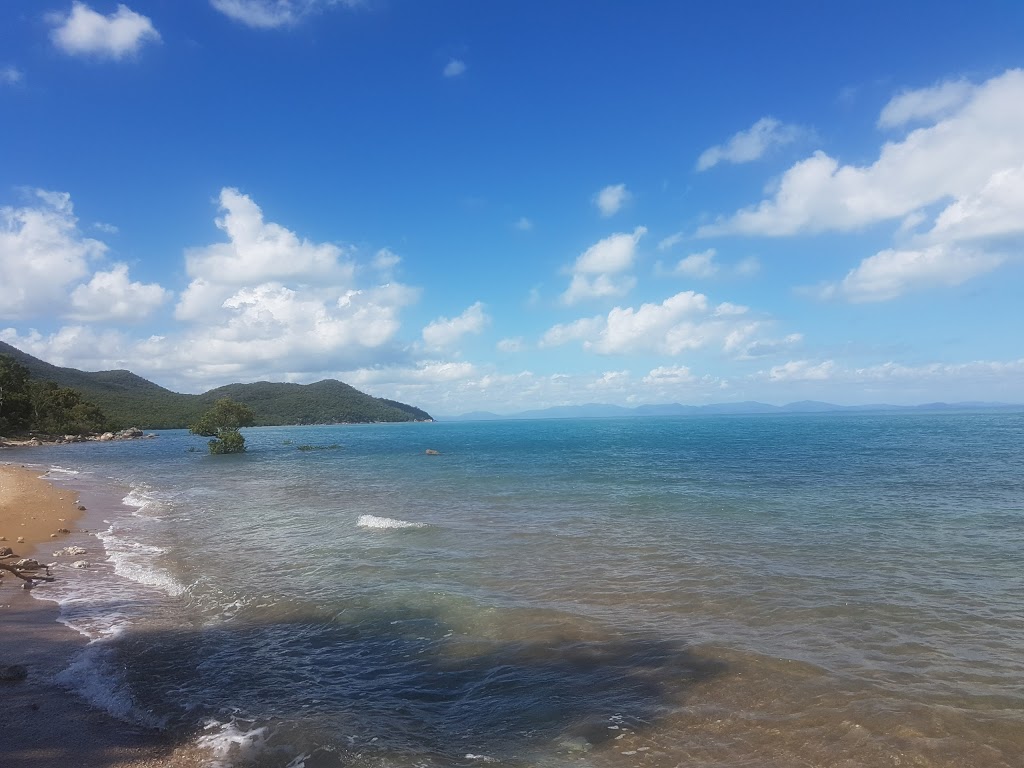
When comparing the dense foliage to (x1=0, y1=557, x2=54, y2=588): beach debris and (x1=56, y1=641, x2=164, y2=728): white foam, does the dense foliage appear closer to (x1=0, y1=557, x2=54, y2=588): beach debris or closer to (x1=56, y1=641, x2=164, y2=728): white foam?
(x1=0, y1=557, x2=54, y2=588): beach debris

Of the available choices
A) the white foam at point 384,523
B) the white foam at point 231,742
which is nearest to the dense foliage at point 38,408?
the white foam at point 384,523

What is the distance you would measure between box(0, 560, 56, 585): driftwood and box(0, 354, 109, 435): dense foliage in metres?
113

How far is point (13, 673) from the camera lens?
9.66 metres

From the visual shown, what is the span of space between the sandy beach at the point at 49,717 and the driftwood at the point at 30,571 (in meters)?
0.32

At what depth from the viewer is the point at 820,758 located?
769 cm

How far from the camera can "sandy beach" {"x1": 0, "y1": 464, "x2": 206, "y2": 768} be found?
7.45 meters

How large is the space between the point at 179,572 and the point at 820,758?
17.5 metres

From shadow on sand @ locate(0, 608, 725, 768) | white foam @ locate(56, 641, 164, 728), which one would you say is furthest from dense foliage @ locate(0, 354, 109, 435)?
shadow on sand @ locate(0, 608, 725, 768)

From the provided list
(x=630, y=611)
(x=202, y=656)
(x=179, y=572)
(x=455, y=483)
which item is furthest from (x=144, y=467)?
(x=630, y=611)

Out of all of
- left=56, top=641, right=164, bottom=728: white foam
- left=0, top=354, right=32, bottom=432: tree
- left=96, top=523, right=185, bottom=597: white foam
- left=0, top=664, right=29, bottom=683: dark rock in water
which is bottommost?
left=96, top=523, right=185, bottom=597: white foam

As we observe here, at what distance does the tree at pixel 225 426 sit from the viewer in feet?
265

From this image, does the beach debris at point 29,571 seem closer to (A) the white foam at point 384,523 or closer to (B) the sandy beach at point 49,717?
(B) the sandy beach at point 49,717

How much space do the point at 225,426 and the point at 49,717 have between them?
3346 inches

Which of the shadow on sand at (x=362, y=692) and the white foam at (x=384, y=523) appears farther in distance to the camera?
the white foam at (x=384, y=523)
